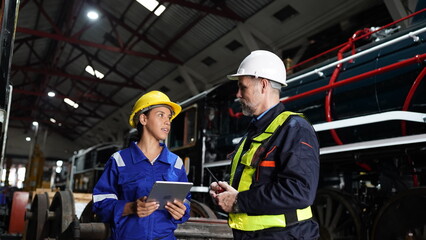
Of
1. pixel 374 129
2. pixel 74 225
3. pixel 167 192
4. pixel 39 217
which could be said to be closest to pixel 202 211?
pixel 39 217

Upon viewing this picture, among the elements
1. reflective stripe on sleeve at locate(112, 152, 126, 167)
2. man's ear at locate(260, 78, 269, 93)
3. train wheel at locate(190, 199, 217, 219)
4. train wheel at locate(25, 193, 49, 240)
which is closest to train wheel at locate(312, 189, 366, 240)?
train wheel at locate(190, 199, 217, 219)

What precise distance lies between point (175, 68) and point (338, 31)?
8.63 metres

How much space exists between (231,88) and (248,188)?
15.7 feet

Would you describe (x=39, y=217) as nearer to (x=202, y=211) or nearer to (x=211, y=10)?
(x=202, y=211)

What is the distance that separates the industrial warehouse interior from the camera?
385cm

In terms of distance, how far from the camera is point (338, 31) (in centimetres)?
1147

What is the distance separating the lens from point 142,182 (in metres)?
2.31

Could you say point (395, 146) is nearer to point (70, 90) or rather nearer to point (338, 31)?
point (338, 31)

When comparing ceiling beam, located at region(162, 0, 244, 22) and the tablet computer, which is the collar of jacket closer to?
the tablet computer

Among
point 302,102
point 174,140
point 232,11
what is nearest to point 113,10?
point 232,11

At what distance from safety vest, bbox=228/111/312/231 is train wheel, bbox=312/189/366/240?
9.57ft

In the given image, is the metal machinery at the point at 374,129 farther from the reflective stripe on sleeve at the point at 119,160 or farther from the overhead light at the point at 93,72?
the overhead light at the point at 93,72

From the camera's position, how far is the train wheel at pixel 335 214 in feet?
15.0

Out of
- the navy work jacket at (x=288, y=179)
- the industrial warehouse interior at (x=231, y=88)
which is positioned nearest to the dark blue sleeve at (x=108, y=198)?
the industrial warehouse interior at (x=231, y=88)
